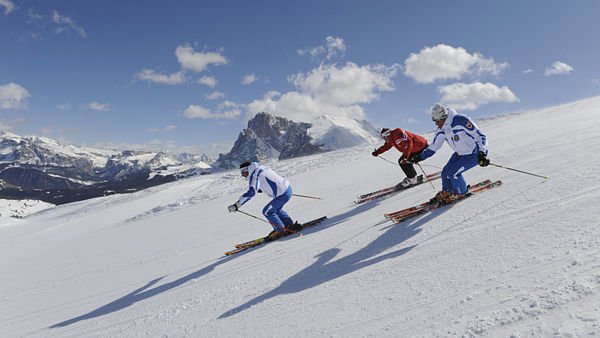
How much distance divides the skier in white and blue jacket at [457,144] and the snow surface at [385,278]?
0.46 meters

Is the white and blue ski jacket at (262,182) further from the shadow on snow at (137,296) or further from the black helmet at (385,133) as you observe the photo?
the black helmet at (385,133)

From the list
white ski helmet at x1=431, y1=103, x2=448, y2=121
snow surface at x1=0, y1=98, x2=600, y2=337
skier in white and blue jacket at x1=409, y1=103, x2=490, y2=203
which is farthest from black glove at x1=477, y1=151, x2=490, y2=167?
white ski helmet at x1=431, y1=103, x2=448, y2=121

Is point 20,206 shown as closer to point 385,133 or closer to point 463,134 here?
point 385,133

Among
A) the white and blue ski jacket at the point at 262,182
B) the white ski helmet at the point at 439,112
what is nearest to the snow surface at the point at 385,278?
the white and blue ski jacket at the point at 262,182

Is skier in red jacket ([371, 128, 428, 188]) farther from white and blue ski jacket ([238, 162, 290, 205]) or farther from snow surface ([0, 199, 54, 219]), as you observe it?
snow surface ([0, 199, 54, 219])

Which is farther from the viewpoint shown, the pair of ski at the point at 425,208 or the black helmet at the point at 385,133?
the black helmet at the point at 385,133

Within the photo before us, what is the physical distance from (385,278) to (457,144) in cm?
394

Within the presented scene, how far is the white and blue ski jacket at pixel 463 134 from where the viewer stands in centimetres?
687

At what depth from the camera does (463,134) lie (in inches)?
273

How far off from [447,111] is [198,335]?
6185mm

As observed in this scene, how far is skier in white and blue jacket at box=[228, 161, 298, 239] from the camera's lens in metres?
8.64

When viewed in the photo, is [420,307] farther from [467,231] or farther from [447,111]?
[447,111]

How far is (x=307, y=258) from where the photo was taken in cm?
616

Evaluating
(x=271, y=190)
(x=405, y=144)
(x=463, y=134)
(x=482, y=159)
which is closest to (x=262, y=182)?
(x=271, y=190)
